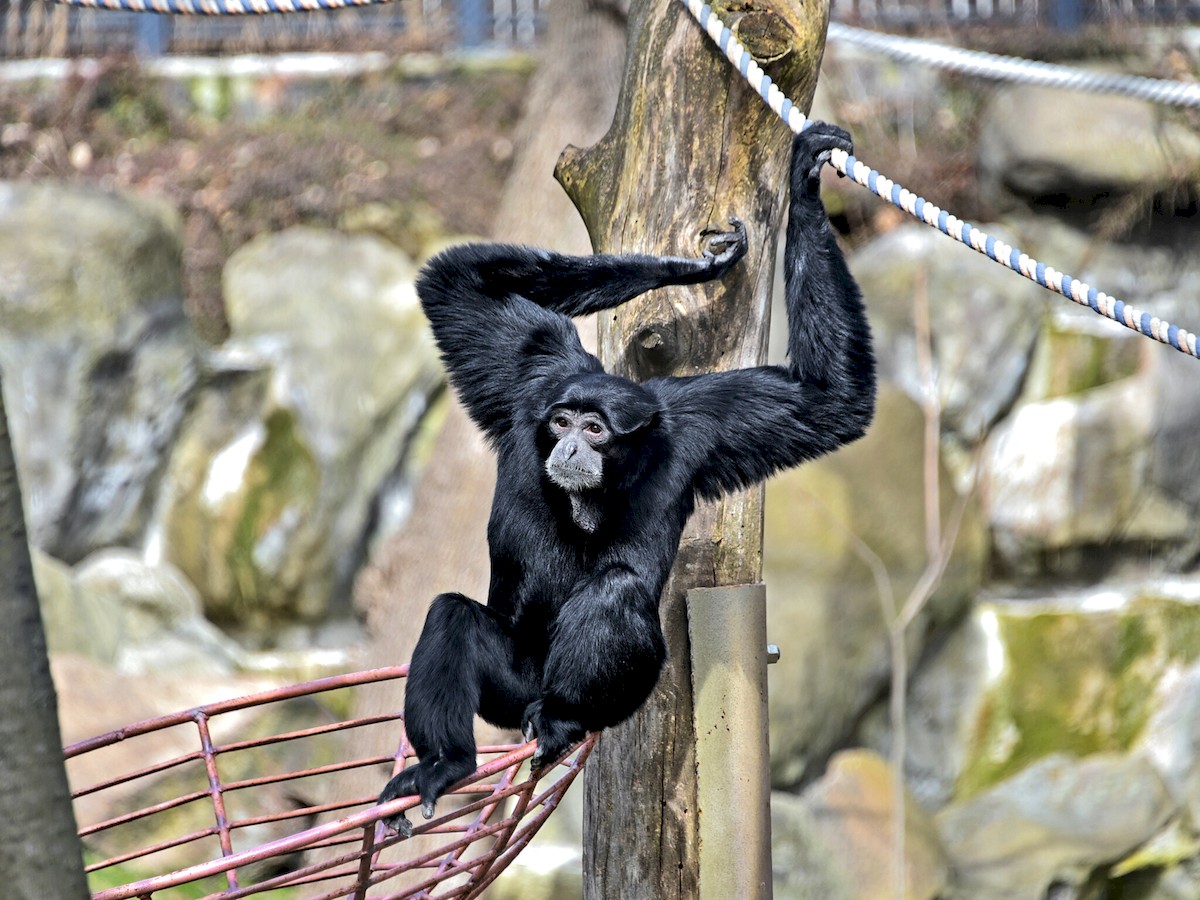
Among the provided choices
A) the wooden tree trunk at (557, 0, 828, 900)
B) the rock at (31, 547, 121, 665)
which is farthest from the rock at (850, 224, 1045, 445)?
the wooden tree trunk at (557, 0, 828, 900)

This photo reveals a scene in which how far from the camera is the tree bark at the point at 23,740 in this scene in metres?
1.66

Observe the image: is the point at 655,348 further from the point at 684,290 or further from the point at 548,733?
the point at 548,733

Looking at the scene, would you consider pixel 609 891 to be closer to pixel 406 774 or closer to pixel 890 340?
pixel 406 774

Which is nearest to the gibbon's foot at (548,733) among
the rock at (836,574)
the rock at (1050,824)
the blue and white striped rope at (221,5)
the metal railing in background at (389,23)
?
the blue and white striped rope at (221,5)

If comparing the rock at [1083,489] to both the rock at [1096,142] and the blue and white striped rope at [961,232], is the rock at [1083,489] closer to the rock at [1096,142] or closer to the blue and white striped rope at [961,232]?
the rock at [1096,142]

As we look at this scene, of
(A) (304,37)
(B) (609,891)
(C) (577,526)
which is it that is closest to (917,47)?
(C) (577,526)

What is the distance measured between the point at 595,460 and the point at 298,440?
652cm

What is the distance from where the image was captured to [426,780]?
289 centimetres

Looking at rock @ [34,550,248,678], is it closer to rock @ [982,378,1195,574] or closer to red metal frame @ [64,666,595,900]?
red metal frame @ [64,666,595,900]

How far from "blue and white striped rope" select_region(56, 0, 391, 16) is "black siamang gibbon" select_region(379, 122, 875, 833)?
84 centimetres

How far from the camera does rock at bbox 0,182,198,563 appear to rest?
27.5 ft

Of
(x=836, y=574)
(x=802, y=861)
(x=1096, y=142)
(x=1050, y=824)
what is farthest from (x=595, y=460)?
(x=1096, y=142)

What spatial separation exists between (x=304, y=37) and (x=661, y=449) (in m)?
9.44

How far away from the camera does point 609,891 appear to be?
127 inches
